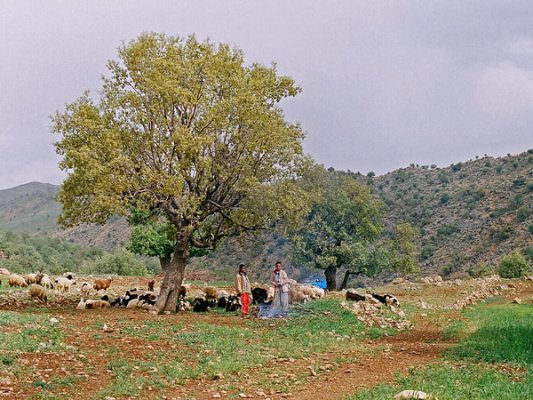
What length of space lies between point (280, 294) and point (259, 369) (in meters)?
10.3

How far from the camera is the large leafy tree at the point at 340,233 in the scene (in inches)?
1698

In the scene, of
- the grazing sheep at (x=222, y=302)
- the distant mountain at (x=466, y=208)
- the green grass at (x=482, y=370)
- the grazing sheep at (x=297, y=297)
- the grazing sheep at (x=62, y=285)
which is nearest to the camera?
the green grass at (x=482, y=370)

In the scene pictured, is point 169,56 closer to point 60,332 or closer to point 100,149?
point 100,149

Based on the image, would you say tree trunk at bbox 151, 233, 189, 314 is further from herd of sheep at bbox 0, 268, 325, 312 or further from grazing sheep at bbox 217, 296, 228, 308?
grazing sheep at bbox 217, 296, 228, 308

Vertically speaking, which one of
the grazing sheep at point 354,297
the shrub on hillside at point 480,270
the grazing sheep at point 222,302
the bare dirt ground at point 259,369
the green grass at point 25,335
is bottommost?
the bare dirt ground at point 259,369

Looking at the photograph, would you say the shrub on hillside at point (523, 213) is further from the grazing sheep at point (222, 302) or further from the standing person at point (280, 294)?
the standing person at point (280, 294)

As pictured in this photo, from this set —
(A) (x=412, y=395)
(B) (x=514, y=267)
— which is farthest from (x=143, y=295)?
(B) (x=514, y=267)

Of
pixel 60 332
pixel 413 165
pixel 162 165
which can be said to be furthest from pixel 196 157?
pixel 413 165

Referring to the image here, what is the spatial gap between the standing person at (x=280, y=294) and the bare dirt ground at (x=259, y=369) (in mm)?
4805

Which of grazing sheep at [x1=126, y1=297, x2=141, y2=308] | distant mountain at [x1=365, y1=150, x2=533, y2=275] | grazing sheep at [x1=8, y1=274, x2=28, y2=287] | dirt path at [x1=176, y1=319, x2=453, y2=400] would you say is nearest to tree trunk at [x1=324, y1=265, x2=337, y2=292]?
distant mountain at [x1=365, y1=150, x2=533, y2=275]

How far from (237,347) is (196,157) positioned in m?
8.92

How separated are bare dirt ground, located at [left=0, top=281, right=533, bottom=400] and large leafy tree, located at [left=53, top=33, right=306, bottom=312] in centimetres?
468

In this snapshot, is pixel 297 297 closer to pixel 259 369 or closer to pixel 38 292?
pixel 38 292

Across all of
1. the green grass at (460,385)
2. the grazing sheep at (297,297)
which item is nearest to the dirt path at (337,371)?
the green grass at (460,385)
